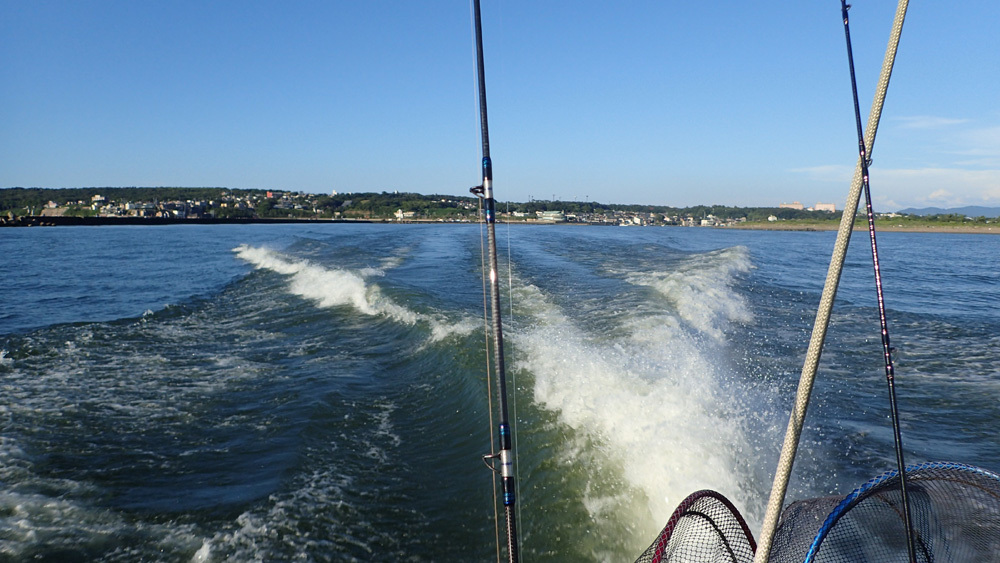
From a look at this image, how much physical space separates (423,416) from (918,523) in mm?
5888

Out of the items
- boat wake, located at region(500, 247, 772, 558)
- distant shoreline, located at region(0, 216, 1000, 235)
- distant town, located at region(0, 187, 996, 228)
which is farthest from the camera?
distant town, located at region(0, 187, 996, 228)

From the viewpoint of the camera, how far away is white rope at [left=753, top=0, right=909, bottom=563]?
223 cm

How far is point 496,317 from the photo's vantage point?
324 cm

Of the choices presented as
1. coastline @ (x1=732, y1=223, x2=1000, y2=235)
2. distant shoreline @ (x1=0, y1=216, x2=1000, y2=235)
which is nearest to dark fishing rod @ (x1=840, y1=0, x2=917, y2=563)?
distant shoreline @ (x1=0, y1=216, x2=1000, y2=235)

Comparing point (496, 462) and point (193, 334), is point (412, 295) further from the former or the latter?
point (496, 462)

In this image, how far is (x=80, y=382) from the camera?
8922mm

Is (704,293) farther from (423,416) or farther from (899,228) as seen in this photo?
(899,228)

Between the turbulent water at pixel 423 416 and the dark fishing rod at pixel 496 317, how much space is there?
1.79 meters

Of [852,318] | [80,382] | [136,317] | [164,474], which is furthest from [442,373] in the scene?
[852,318]

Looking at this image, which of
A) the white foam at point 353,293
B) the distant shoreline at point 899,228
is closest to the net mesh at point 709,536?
the white foam at point 353,293

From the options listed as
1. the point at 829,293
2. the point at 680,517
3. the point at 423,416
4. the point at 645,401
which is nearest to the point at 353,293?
the point at 423,416

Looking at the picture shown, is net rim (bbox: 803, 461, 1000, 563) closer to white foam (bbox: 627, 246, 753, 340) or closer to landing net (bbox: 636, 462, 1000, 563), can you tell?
landing net (bbox: 636, 462, 1000, 563)

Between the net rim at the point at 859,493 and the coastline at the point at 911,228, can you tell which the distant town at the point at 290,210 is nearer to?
the coastline at the point at 911,228

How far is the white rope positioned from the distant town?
8355cm
